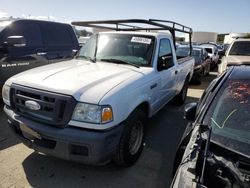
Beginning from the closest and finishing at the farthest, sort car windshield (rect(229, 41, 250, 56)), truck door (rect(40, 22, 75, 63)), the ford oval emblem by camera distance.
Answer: the ford oval emblem, truck door (rect(40, 22, 75, 63)), car windshield (rect(229, 41, 250, 56))

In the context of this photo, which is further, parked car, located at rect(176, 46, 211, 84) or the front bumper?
parked car, located at rect(176, 46, 211, 84)

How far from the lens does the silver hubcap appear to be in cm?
378

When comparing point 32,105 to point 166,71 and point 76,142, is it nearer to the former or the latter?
point 76,142

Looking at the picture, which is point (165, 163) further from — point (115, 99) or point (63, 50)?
point (63, 50)

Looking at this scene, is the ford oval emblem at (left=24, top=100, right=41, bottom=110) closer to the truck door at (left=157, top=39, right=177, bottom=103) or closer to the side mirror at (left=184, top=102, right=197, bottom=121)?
the side mirror at (left=184, top=102, right=197, bottom=121)

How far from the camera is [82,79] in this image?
3.43 metres

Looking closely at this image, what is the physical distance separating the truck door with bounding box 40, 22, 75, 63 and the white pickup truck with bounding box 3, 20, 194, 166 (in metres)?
2.55

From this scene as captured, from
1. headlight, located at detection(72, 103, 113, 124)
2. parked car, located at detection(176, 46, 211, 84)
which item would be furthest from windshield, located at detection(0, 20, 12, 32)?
parked car, located at detection(176, 46, 211, 84)

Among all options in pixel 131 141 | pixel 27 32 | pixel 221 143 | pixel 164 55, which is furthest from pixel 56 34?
pixel 221 143

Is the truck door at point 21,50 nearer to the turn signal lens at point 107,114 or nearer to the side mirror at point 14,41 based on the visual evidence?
the side mirror at point 14,41

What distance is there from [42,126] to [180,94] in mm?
4521

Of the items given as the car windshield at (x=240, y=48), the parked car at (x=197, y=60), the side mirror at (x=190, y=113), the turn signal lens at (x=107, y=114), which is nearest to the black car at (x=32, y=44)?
the turn signal lens at (x=107, y=114)

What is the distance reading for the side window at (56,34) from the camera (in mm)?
6773

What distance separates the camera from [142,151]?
4.25m
